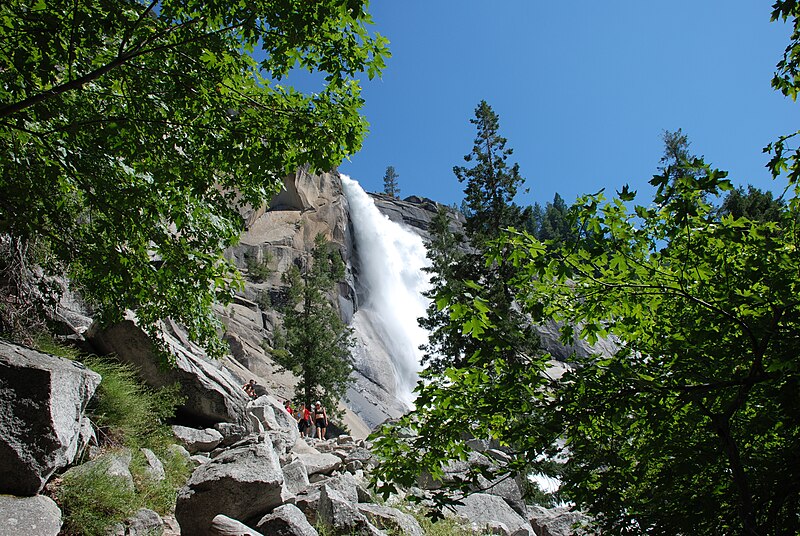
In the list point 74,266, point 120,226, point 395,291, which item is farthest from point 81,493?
point 395,291

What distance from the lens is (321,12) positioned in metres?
4.25

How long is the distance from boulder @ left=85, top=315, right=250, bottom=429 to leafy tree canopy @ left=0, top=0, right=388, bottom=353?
4.30 meters

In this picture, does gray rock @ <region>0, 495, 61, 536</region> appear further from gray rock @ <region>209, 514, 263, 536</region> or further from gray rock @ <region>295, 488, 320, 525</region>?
gray rock @ <region>295, 488, 320, 525</region>

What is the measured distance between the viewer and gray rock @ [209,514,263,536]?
5781 mm

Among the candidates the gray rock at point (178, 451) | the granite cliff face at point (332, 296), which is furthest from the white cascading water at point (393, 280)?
the gray rock at point (178, 451)

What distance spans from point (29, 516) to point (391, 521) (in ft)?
15.7

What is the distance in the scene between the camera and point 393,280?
67500 mm

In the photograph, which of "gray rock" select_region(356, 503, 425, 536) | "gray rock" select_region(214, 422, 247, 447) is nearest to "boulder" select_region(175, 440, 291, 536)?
"gray rock" select_region(356, 503, 425, 536)

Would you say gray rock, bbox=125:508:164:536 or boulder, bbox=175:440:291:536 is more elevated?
boulder, bbox=175:440:291:536

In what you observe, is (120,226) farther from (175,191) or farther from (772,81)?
(772,81)

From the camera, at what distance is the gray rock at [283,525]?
20.7ft

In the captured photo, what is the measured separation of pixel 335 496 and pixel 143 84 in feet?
19.8

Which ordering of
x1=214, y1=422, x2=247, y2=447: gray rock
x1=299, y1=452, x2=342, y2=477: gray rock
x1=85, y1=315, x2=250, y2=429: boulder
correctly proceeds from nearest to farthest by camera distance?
x1=85, y1=315, x2=250, y2=429: boulder, x1=299, y1=452, x2=342, y2=477: gray rock, x1=214, y1=422, x2=247, y2=447: gray rock

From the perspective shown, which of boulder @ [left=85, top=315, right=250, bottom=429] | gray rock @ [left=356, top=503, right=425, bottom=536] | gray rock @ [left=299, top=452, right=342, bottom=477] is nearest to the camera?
gray rock @ [left=356, top=503, right=425, bottom=536]
